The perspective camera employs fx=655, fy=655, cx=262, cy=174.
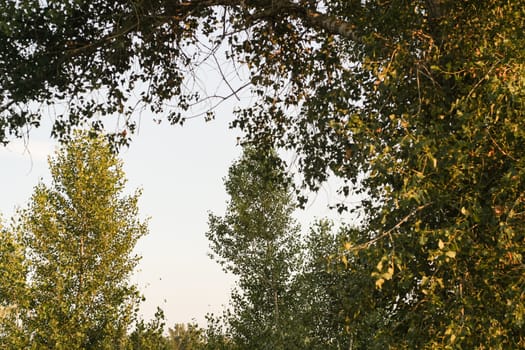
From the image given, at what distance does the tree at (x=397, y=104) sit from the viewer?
7.33 metres

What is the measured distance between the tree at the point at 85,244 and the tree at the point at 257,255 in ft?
18.2

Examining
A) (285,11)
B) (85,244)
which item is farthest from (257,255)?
(285,11)

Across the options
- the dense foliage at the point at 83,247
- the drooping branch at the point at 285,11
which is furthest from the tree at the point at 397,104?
the dense foliage at the point at 83,247

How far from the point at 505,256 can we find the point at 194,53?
7.48m

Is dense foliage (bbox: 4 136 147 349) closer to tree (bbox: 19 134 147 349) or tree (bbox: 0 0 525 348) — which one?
tree (bbox: 19 134 147 349)

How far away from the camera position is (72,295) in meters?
26.2

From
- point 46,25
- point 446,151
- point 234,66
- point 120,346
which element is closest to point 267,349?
point 120,346

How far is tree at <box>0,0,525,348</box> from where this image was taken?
24.1 ft

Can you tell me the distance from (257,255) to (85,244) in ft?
27.9

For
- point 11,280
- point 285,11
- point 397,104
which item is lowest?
point 397,104

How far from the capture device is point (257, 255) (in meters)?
32.1

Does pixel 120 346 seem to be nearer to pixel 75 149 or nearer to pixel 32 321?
pixel 32 321

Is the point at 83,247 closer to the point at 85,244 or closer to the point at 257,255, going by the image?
the point at 85,244

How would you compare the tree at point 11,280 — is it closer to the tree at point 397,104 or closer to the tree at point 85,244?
the tree at point 85,244
